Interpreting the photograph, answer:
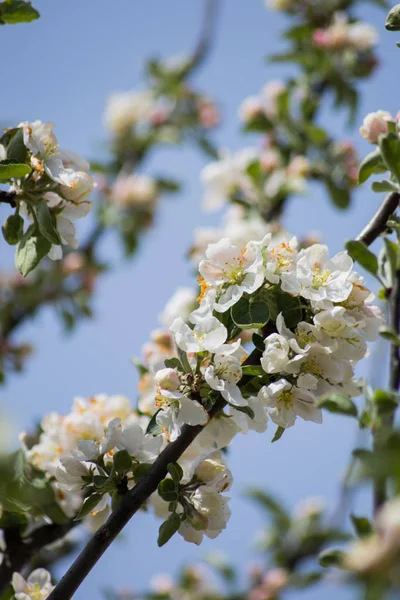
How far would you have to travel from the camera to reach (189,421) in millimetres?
1157

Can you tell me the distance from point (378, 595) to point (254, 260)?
0.82 meters

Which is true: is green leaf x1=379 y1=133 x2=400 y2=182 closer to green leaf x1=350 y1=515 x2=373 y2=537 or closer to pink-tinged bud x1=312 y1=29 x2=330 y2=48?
green leaf x1=350 y1=515 x2=373 y2=537

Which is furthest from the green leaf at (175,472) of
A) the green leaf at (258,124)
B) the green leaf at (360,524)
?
the green leaf at (258,124)

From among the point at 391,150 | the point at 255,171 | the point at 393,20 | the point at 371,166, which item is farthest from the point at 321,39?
the point at 391,150

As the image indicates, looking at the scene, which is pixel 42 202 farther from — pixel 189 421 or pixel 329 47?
pixel 329 47

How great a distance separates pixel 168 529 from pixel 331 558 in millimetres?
319

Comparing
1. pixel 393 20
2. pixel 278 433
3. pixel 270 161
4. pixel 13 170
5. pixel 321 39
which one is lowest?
pixel 278 433

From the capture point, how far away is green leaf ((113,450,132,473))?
125cm

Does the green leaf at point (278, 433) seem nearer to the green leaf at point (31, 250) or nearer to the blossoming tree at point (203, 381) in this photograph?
the blossoming tree at point (203, 381)

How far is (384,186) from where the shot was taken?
133 cm

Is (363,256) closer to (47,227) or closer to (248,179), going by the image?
(47,227)

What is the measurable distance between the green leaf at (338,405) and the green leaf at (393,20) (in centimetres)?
82

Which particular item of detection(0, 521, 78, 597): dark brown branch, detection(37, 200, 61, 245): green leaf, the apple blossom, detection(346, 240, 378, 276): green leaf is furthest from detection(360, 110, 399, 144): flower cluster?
detection(0, 521, 78, 597): dark brown branch

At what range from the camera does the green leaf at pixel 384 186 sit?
4.35 feet
